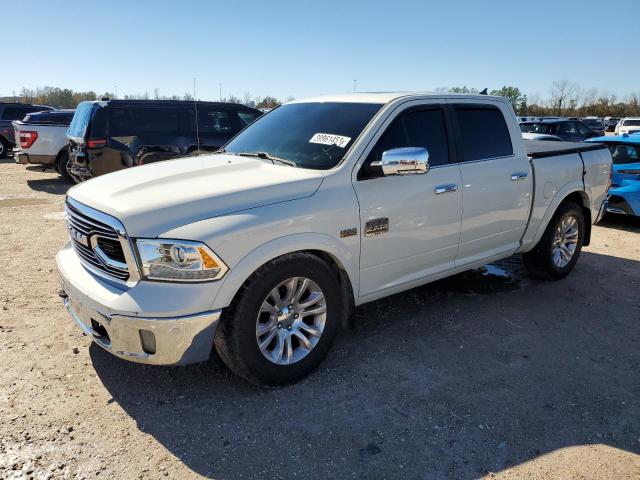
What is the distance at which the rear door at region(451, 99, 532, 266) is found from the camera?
4.29 m

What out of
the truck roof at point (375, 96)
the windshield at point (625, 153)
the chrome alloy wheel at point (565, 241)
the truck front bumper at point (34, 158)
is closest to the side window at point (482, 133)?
the truck roof at point (375, 96)

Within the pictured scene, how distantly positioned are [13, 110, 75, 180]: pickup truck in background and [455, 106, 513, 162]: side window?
10.6m

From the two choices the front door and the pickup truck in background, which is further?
the pickup truck in background

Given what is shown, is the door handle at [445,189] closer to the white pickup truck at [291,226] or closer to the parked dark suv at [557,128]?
the white pickup truck at [291,226]

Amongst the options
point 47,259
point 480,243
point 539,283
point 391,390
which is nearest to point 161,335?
point 391,390

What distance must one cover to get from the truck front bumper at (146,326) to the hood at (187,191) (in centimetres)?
38

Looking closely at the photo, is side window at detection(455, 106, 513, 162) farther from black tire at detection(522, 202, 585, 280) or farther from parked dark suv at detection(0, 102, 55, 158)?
parked dark suv at detection(0, 102, 55, 158)

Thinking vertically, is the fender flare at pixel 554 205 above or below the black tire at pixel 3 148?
above

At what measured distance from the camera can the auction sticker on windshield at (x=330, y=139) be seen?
365 centimetres

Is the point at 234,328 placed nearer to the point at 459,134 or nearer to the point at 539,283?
the point at 459,134

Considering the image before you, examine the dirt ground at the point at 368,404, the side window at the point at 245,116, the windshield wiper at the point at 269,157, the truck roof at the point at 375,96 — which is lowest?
the dirt ground at the point at 368,404

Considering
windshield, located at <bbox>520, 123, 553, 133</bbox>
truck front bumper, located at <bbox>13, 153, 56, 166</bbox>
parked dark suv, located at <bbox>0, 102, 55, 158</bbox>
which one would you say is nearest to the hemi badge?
truck front bumper, located at <bbox>13, 153, 56, 166</bbox>

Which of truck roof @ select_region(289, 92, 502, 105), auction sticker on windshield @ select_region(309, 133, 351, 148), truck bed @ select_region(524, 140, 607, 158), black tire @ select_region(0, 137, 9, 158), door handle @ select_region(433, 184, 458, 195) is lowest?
black tire @ select_region(0, 137, 9, 158)

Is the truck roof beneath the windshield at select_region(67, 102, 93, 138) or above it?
above
